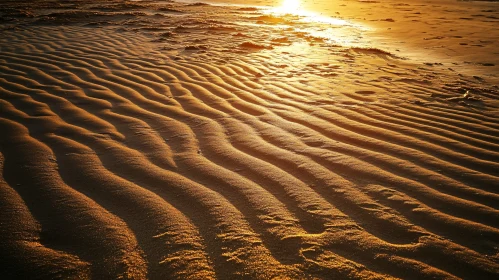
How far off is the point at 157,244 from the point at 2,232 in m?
0.66

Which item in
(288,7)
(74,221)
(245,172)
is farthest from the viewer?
(288,7)

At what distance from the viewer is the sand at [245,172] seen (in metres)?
1.41

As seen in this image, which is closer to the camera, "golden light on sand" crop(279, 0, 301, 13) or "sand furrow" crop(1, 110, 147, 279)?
"sand furrow" crop(1, 110, 147, 279)

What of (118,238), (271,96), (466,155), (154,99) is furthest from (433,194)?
(154,99)

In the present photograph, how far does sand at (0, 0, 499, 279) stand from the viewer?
55.4 inches

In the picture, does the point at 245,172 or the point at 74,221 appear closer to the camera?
the point at 74,221

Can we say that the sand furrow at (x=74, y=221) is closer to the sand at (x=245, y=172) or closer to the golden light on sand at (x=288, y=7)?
the sand at (x=245, y=172)

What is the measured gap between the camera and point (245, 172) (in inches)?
79.4

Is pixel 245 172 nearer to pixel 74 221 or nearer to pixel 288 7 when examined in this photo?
pixel 74 221

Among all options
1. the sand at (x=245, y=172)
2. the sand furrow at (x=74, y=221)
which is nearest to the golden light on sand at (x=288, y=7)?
the sand at (x=245, y=172)

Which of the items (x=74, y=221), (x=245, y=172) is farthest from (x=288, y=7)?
(x=74, y=221)

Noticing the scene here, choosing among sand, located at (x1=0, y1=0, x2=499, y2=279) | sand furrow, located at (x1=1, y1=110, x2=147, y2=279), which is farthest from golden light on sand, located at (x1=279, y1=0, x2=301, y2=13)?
sand furrow, located at (x1=1, y1=110, x2=147, y2=279)

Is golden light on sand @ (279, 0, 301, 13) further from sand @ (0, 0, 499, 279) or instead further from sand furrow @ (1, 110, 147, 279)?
sand furrow @ (1, 110, 147, 279)

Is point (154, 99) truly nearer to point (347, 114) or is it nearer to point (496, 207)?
point (347, 114)
